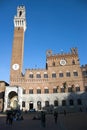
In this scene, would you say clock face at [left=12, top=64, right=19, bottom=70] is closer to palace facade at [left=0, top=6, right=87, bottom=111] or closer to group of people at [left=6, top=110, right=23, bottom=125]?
palace facade at [left=0, top=6, right=87, bottom=111]

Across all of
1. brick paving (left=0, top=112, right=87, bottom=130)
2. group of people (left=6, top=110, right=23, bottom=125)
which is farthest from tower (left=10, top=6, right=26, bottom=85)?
brick paving (left=0, top=112, right=87, bottom=130)

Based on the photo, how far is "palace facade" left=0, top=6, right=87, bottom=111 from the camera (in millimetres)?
44000

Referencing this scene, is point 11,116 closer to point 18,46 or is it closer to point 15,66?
point 15,66

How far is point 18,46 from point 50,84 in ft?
49.5

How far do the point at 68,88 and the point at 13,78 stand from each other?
15.4 m

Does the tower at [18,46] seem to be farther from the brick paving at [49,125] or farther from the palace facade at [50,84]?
the brick paving at [49,125]

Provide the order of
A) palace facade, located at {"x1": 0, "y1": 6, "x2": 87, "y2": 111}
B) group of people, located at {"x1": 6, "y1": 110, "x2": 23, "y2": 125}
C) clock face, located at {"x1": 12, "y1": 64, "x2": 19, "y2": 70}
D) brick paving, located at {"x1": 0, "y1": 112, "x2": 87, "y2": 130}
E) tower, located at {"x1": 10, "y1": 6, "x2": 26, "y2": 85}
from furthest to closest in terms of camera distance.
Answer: clock face, located at {"x1": 12, "y1": 64, "x2": 19, "y2": 70}
tower, located at {"x1": 10, "y1": 6, "x2": 26, "y2": 85}
palace facade, located at {"x1": 0, "y1": 6, "x2": 87, "y2": 111}
group of people, located at {"x1": 6, "y1": 110, "x2": 23, "y2": 125}
brick paving, located at {"x1": 0, "y1": 112, "x2": 87, "y2": 130}

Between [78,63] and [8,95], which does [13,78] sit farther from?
[78,63]

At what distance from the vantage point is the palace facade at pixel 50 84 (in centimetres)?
4400

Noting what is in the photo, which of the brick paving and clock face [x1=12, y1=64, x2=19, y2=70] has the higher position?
clock face [x1=12, y1=64, x2=19, y2=70]

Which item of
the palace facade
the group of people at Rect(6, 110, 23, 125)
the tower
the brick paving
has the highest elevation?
the tower

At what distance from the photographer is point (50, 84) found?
Answer: 46250 millimetres

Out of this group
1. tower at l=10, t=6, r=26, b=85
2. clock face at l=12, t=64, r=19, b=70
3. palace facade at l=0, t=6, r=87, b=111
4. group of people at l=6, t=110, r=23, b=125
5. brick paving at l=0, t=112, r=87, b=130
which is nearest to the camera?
brick paving at l=0, t=112, r=87, b=130

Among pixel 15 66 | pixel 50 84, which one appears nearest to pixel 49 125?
pixel 50 84
